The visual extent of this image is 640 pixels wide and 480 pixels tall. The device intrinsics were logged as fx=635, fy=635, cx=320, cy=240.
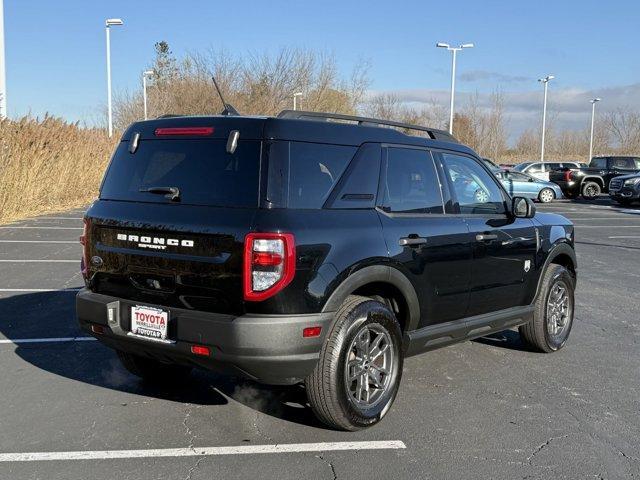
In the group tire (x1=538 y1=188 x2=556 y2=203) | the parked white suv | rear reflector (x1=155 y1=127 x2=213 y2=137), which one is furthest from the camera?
the parked white suv

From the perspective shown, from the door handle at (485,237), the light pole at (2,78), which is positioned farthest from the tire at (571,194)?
the door handle at (485,237)

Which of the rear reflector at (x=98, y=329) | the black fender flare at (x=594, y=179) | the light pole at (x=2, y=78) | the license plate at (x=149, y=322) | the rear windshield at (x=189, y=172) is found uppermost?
the light pole at (x=2, y=78)

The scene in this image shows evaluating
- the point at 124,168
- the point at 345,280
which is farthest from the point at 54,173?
the point at 345,280

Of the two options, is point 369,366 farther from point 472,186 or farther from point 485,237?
point 472,186

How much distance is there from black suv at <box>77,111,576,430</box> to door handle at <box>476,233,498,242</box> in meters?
0.02

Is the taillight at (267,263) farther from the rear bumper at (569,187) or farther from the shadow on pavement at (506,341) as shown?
the rear bumper at (569,187)

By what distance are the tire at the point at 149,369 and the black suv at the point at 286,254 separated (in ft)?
0.05

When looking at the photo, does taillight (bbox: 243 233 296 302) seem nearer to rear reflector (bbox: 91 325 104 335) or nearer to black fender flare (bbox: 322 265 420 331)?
black fender flare (bbox: 322 265 420 331)

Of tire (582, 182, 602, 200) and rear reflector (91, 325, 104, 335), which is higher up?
tire (582, 182, 602, 200)

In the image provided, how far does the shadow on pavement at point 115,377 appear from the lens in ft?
14.7

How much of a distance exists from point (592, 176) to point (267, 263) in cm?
3055

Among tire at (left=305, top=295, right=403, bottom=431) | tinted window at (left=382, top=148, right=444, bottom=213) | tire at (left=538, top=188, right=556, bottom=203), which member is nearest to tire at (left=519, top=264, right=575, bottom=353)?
tinted window at (left=382, top=148, right=444, bottom=213)

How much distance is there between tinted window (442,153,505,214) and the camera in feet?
16.0

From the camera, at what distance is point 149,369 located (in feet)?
15.6
